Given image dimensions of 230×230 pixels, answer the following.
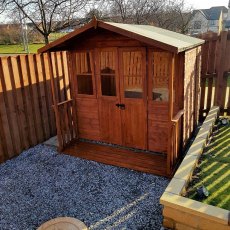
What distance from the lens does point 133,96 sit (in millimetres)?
5020

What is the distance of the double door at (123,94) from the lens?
4816 millimetres

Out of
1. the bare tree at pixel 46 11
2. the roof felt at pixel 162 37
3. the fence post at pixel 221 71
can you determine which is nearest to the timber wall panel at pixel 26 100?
the roof felt at pixel 162 37

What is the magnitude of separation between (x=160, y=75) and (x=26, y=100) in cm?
317

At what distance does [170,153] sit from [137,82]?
156cm

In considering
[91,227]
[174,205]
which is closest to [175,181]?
[174,205]

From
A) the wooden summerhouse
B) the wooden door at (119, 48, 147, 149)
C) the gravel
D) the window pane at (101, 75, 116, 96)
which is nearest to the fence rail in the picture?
the wooden summerhouse

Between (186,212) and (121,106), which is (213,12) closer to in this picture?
(121,106)

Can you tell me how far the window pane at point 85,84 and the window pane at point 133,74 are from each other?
0.90m

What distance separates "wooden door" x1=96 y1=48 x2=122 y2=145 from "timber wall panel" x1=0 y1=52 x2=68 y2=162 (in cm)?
113

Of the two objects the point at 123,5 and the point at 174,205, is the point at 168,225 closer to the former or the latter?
the point at 174,205

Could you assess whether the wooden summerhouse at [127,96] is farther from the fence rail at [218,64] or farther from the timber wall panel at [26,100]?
the fence rail at [218,64]

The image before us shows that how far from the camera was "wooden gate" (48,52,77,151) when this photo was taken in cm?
549

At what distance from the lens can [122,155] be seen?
5.28 metres

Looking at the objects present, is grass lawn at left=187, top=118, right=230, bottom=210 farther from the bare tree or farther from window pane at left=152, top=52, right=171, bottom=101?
the bare tree
